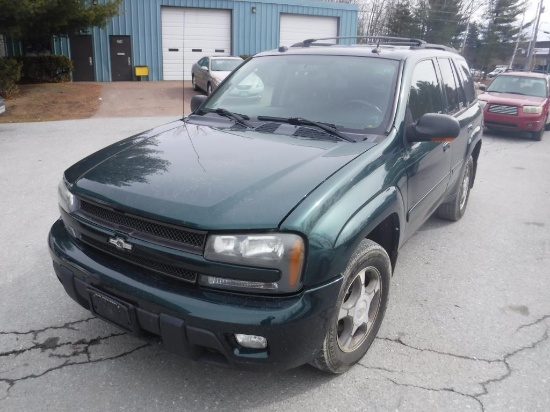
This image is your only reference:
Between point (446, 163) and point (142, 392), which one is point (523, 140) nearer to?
point (446, 163)

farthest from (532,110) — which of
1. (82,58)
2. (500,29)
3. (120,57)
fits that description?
(500,29)

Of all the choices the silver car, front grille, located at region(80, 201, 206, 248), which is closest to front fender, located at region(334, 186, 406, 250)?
front grille, located at region(80, 201, 206, 248)

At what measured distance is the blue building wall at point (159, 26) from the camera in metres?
23.2

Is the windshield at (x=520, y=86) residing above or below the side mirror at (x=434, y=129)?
below

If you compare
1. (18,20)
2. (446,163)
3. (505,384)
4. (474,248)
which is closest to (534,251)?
(474,248)

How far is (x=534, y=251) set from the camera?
484cm

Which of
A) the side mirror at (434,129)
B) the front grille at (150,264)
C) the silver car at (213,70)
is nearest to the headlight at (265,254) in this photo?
the front grille at (150,264)

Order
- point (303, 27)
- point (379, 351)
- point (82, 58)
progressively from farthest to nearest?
1. point (303, 27)
2. point (82, 58)
3. point (379, 351)

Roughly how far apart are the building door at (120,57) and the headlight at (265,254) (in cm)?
2374

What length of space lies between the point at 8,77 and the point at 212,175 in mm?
15545

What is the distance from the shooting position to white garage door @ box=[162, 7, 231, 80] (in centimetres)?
2406

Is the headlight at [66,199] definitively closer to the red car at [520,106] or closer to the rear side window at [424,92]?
the rear side window at [424,92]

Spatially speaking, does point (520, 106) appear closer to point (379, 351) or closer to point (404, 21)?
point (379, 351)

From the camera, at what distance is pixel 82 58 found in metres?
23.0
